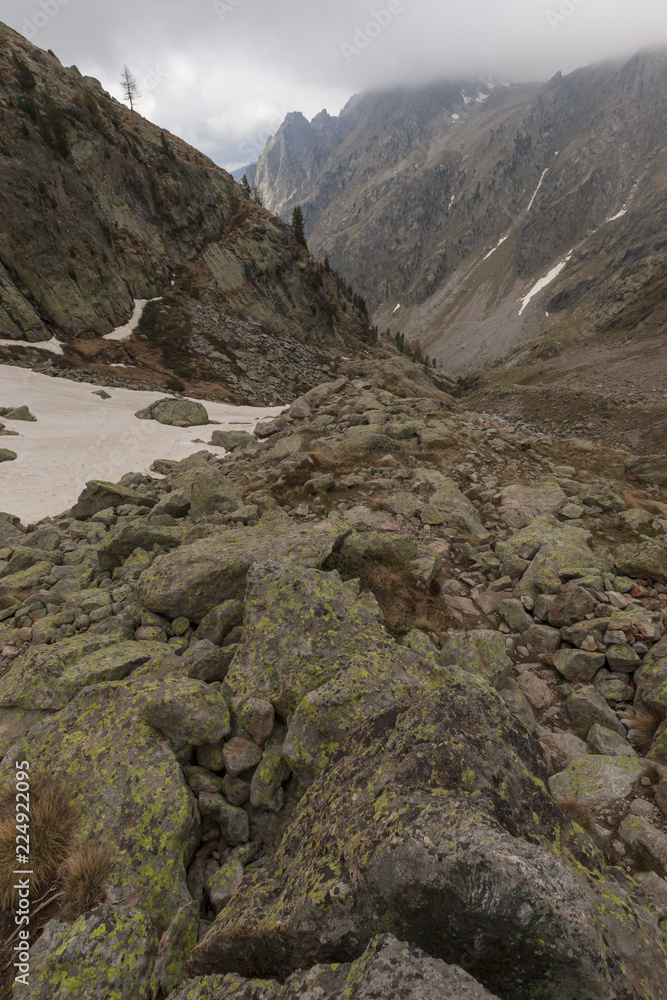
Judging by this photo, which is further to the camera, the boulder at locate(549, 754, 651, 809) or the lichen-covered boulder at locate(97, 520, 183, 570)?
the lichen-covered boulder at locate(97, 520, 183, 570)

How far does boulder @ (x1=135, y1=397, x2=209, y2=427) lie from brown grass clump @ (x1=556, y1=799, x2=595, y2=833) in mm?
28602

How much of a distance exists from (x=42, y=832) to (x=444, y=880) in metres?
3.65

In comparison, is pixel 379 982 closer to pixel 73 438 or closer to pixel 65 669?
pixel 65 669

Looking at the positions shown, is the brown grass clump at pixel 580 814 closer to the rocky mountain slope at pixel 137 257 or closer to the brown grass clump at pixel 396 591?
the brown grass clump at pixel 396 591

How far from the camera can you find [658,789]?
4.98 metres

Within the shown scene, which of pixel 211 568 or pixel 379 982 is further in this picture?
pixel 211 568

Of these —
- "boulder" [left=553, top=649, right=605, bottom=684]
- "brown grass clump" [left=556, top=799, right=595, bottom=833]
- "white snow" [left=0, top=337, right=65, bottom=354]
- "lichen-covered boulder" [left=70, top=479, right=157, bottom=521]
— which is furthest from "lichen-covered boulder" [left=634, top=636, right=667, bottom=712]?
"white snow" [left=0, top=337, right=65, bottom=354]

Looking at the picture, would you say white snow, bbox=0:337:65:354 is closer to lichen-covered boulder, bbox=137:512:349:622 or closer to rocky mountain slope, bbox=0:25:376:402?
rocky mountain slope, bbox=0:25:376:402

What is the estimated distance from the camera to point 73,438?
79.3ft

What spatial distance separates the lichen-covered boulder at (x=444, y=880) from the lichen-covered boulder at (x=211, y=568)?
3888mm

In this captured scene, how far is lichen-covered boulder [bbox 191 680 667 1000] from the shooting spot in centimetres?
256

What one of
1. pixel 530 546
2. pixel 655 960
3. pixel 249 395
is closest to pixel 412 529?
pixel 530 546

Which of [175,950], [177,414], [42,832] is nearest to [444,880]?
[175,950]

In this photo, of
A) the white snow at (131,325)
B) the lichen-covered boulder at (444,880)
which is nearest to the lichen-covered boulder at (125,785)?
the lichen-covered boulder at (444,880)
